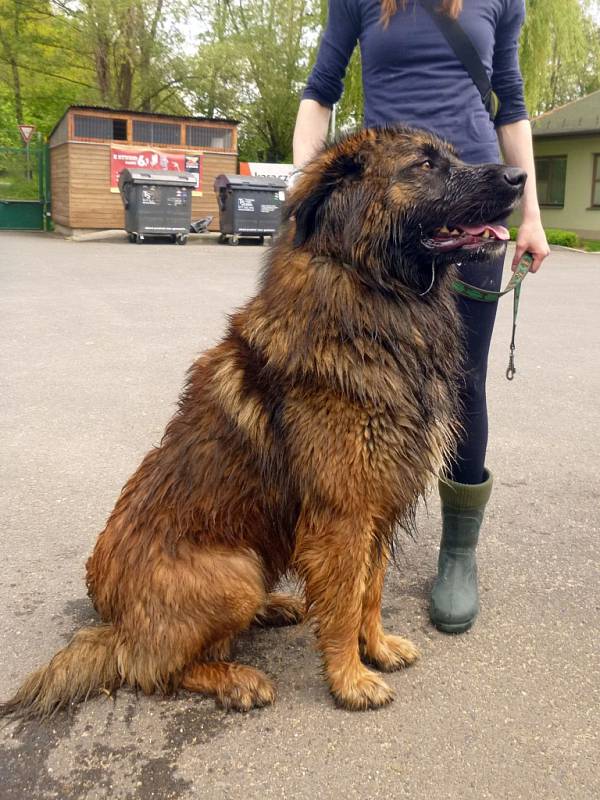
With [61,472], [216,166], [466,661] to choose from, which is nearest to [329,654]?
[466,661]

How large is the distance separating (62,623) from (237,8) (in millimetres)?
37462

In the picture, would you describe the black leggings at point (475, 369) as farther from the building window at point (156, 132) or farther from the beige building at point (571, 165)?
the beige building at point (571, 165)

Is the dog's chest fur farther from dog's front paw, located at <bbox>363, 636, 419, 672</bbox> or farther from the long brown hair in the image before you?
the long brown hair

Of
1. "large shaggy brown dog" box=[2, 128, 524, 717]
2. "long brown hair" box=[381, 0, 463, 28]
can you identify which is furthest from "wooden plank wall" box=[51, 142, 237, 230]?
"large shaggy brown dog" box=[2, 128, 524, 717]

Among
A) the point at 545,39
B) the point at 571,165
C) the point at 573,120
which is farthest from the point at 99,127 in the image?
the point at 571,165

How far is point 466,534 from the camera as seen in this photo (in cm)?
322

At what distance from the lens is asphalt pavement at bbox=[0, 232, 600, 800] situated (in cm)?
219

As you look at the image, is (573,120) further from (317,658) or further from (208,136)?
(317,658)

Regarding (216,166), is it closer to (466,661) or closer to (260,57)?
(260,57)

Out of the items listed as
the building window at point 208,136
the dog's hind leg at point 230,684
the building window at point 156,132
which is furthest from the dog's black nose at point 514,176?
→ the building window at point 208,136

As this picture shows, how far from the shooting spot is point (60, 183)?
81.3 ft

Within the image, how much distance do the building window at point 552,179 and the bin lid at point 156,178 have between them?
1605 cm

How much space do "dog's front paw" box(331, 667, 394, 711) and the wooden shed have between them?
2237 centimetres

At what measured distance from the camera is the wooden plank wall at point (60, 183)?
2372 cm
